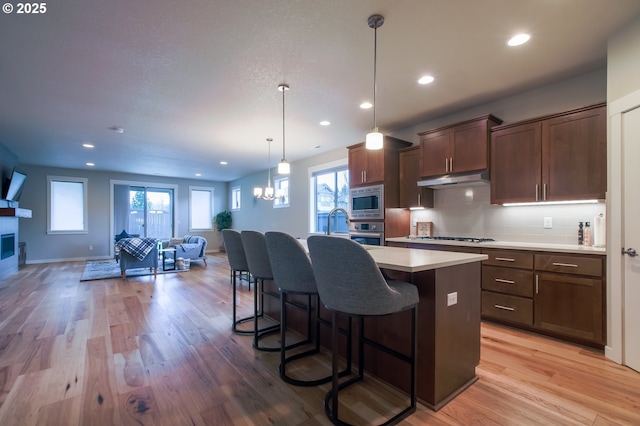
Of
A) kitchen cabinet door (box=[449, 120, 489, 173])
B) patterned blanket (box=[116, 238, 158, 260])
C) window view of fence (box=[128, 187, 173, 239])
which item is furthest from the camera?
window view of fence (box=[128, 187, 173, 239])

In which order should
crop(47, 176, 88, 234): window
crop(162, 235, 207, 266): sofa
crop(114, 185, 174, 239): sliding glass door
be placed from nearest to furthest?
crop(162, 235, 207, 266): sofa → crop(47, 176, 88, 234): window → crop(114, 185, 174, 239): sliding glass door

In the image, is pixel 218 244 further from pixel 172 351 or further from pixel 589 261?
pixel 589 261

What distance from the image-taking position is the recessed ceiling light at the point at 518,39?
2.27m

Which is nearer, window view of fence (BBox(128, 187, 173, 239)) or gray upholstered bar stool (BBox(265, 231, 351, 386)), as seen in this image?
gray upholstered bar stool (BBox(265, 231, 351, 386))

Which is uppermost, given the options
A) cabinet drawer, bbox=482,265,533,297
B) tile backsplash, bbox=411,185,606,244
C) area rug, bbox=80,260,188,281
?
tile backsplash, bbox=411,185,606,244

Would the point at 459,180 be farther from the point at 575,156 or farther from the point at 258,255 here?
the point at 258,255

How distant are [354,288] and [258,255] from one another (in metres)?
1.19

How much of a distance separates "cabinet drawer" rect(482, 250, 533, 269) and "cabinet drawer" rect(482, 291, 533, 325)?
32 cm

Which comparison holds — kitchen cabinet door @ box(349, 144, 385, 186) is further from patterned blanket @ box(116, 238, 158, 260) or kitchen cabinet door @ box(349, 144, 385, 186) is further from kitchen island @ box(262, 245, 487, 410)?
patterned blanket @ box(116, 238, 158, 260)

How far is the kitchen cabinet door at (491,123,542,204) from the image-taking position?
298 cm

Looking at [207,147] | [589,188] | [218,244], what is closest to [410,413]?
[589,188]

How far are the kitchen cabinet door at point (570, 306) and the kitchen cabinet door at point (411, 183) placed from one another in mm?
1708

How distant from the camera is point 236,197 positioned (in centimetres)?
1018

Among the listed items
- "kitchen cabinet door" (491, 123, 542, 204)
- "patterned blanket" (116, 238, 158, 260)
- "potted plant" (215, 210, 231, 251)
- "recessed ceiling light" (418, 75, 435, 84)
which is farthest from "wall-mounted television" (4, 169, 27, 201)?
"kitchen cabinet door" (491, 123, 542, 204)
